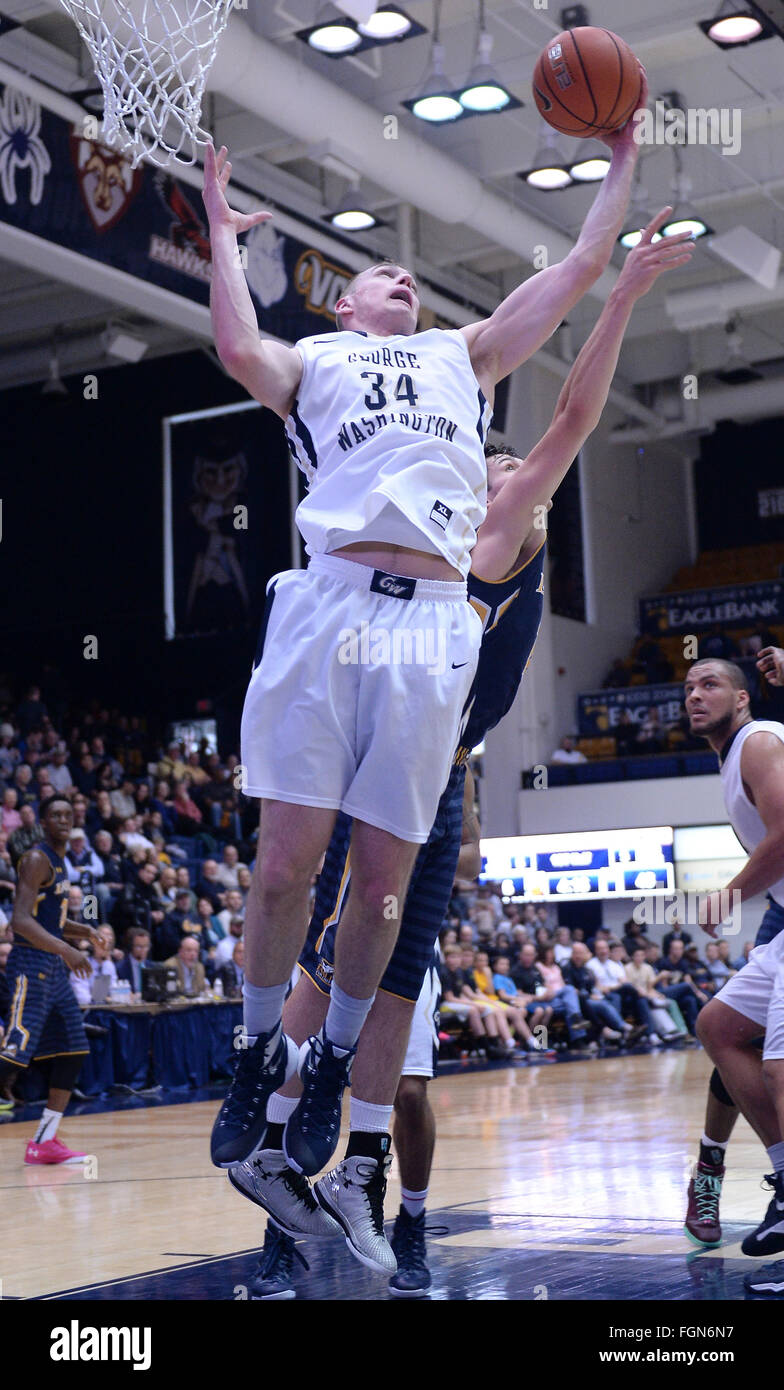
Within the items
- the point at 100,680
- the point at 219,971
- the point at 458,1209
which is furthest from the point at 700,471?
the point at 458,1209

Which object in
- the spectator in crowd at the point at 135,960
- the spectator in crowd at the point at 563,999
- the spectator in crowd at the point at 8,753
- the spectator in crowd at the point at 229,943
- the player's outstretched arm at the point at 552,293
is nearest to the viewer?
the player's outstretched arm at the point at 552,293

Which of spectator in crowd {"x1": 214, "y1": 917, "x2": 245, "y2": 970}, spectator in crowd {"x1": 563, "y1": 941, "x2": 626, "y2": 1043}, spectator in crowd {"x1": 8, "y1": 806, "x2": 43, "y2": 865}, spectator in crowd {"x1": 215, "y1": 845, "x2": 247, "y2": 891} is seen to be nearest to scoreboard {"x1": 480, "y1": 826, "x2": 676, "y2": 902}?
spectator in crowd {"x1": 563, "y1": 941, "x2": 626, "y2": 1043}

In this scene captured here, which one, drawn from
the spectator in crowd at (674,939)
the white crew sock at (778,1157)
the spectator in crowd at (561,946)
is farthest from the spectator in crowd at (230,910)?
the white crew sock at (778,1157)

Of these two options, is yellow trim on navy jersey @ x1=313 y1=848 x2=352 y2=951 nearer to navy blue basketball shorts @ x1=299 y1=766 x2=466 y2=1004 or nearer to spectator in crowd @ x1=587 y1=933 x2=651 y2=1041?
navy blue basketball shorts @ x1=299 y1=766 x2=466 y2=1004

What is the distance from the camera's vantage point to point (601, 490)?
26875 millimetres

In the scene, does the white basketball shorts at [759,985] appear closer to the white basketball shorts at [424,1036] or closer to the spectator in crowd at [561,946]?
the white basketball shorts at [424,1036]

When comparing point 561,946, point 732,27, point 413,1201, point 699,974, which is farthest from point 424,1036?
point 699,974

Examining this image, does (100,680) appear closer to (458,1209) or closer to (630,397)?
(630,397)

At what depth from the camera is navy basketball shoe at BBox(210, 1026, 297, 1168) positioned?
3.18m

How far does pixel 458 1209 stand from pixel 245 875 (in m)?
11.4
